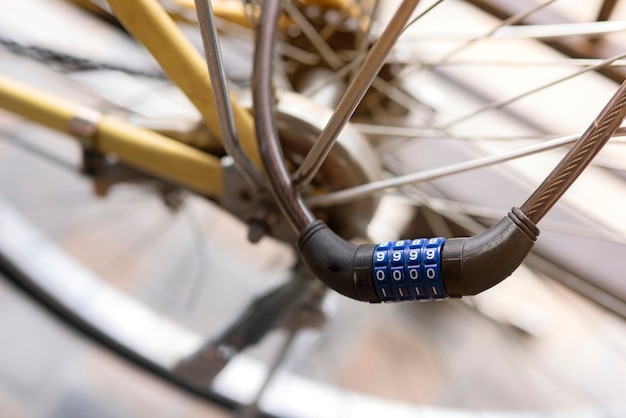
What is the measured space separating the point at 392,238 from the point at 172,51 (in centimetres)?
46

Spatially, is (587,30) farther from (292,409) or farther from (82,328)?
(82,328)

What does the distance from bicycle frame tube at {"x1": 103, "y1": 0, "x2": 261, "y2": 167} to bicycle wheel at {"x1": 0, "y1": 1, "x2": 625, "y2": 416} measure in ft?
0.18

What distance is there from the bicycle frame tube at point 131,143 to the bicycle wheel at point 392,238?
0.04 meters

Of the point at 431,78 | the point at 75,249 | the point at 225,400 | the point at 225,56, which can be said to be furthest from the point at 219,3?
the point at 75,249

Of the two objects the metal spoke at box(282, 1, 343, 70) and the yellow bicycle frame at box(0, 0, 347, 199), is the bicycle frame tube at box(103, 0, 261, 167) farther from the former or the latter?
the metal spoke at box(282, 1, 343, 70)

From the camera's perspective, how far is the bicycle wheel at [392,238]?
2.37 ft

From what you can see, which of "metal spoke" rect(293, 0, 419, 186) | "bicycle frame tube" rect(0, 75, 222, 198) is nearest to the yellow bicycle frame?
"bicycle frame tube" rect(0, 75, 222, 198)

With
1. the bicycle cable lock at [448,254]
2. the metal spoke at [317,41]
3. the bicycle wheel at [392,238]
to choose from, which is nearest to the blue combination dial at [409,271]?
the bicycle cable lock at [448,254]

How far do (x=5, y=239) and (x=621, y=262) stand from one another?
762 millimetres

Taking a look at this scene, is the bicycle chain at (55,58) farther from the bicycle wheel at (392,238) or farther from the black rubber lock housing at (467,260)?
the black rubber lock housing at (467,260)

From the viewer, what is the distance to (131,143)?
2.07 feet

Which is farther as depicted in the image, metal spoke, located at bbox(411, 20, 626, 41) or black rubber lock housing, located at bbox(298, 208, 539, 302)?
metal spoke, located at bbox(411, 20, 626, 41)

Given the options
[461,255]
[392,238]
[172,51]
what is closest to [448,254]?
[461,255]

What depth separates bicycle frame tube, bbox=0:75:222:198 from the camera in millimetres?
609
